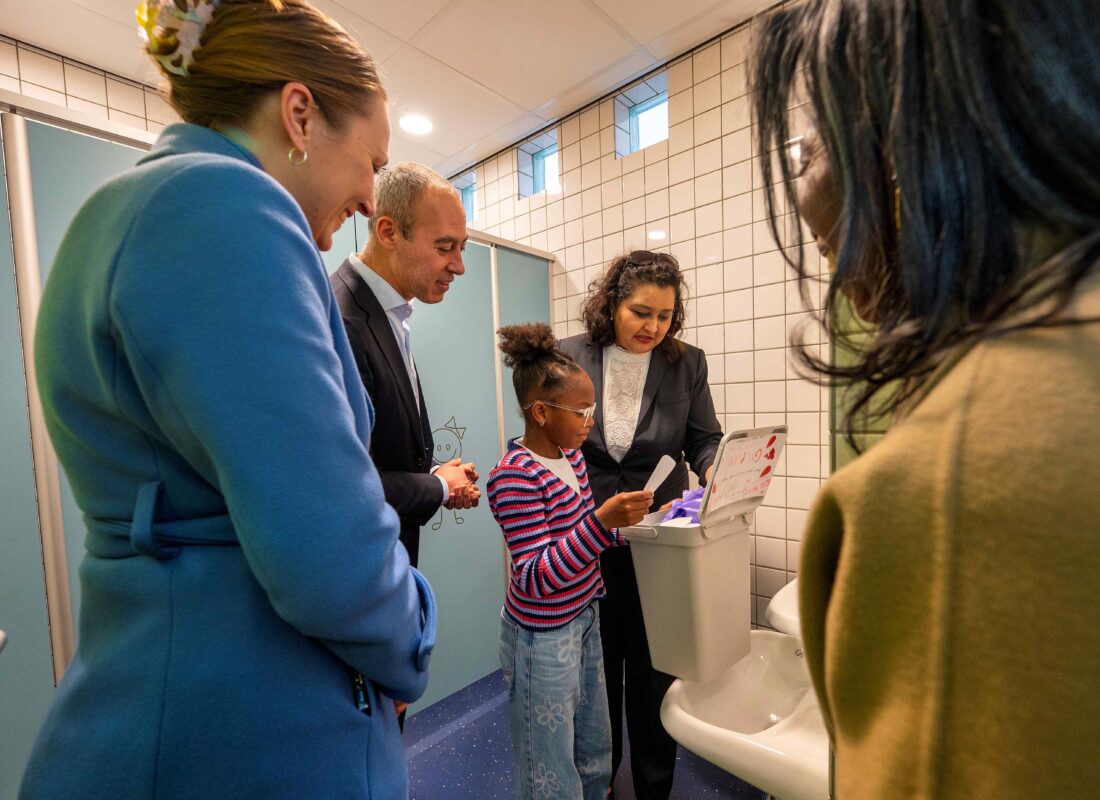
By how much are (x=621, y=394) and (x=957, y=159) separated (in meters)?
1.20

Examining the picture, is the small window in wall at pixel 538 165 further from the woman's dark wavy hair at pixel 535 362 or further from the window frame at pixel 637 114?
the woman's dark wavy hair at pixel 535 362

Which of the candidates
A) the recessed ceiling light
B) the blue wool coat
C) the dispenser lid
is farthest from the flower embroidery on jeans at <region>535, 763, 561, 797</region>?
the recessed ceiling light

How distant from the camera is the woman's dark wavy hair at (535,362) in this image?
111 cm

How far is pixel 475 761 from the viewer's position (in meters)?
1.54

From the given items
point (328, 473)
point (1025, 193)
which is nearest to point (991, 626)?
point (1025, 193)

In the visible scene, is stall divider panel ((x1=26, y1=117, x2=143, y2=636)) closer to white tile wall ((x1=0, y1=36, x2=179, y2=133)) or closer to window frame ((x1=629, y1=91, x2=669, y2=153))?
white tile wall ((x1=0, y1=36, x2=179, y2=133))

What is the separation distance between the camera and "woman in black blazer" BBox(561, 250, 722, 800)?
1330mm

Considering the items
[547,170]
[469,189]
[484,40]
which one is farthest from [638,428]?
[469,189]

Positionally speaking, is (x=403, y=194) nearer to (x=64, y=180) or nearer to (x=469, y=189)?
(x=64, y=180)

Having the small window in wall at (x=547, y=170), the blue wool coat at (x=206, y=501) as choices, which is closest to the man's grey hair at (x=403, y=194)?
the blue wool coat at (x=206, y=501)

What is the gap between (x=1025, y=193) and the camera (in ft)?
0.74

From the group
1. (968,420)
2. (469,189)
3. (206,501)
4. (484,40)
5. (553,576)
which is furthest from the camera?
(469,189)

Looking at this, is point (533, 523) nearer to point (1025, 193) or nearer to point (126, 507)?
point (126, 507)

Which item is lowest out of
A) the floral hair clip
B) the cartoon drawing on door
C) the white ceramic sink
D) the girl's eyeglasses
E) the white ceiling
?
the white ceramic sink
